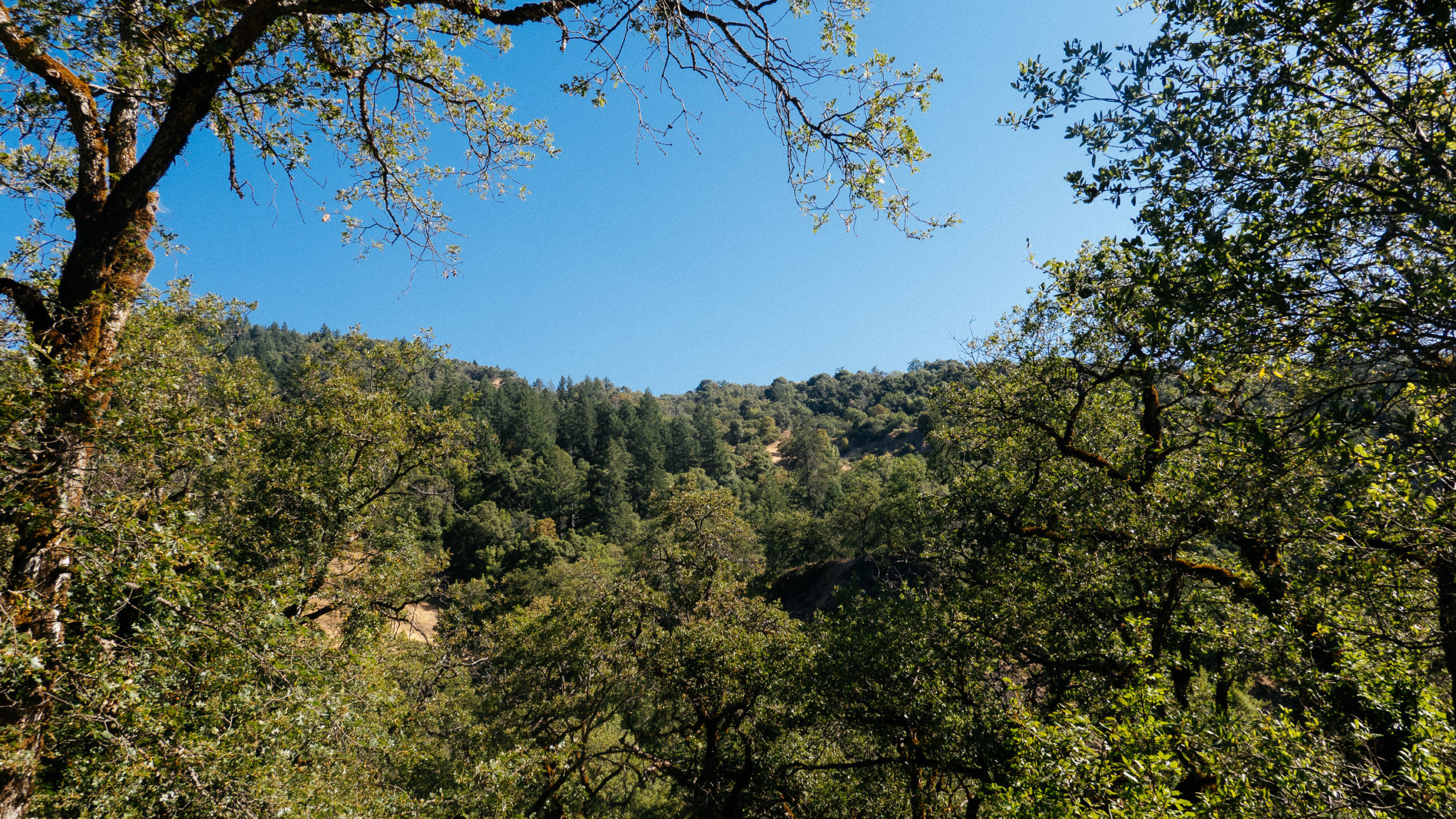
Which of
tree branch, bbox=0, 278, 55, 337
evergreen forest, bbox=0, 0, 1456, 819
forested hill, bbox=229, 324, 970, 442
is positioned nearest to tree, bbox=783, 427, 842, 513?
forested hill, bbox=229, 324, 970, 442

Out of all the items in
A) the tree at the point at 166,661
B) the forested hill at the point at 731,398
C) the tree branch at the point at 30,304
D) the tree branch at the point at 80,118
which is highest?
the forested hill at the point at 731,398

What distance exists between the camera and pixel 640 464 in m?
66.2

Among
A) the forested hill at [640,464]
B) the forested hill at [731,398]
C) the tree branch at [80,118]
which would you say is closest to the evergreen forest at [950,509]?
the tree branch at [80,118]

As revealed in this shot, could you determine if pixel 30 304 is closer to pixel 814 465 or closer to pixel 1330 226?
pixel 1330 226

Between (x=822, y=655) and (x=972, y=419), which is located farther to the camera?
(x=972, y=419)

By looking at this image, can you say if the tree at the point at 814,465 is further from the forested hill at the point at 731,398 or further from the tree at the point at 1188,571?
the tree at the point at 1188,571

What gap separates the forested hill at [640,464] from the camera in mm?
43344

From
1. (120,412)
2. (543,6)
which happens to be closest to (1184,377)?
(543,6)

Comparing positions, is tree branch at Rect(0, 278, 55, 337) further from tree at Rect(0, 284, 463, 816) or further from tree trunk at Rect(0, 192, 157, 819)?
tree at Rect(0, 284, 463, 816)

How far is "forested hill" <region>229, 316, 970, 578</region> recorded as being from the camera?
4334 centimetres

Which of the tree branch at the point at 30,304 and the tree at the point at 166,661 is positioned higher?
the tree branch at the point at 30,304

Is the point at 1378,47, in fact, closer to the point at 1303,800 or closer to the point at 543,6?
the point at 1303,800

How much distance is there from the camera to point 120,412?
12.7 ft

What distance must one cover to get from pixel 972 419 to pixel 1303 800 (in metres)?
7.29
